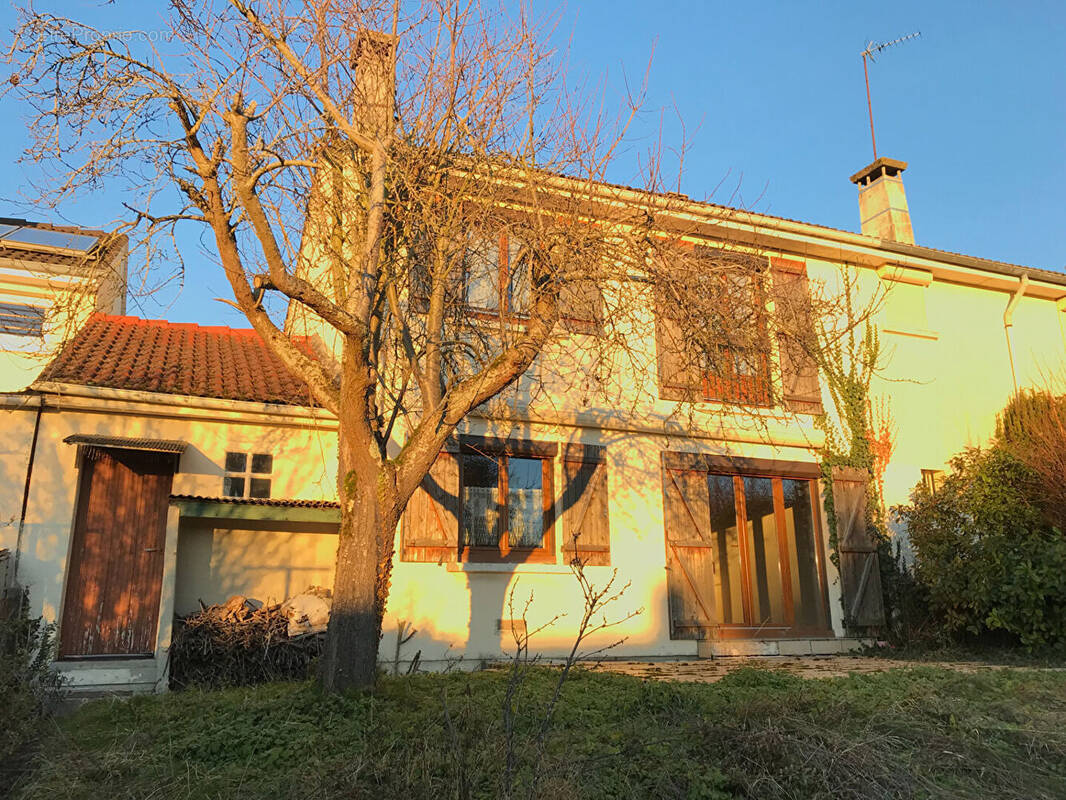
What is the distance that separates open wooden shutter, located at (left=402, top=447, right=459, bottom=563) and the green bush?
19.1 feet

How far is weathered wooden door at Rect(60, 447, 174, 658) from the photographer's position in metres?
8.40

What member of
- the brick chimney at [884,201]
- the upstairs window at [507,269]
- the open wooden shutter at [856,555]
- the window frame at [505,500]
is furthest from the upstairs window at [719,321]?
the brick chimney at [884,201]

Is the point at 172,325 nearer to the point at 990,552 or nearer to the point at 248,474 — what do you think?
the point at 248,474

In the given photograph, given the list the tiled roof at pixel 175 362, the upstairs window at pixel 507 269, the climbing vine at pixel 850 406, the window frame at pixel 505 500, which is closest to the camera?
the upstairs window at pixel 507 269

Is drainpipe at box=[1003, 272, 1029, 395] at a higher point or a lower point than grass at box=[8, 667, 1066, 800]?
higher

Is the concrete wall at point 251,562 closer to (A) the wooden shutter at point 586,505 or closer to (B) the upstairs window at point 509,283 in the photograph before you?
(A) the wooden shutter at point 586,505

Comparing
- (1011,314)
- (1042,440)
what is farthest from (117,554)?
(1011,314)

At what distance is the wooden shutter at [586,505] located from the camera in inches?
377

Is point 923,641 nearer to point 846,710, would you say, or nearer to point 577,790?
point 846,710

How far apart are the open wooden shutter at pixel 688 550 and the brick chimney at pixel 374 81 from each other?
511 cm

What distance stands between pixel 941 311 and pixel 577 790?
1088 cm

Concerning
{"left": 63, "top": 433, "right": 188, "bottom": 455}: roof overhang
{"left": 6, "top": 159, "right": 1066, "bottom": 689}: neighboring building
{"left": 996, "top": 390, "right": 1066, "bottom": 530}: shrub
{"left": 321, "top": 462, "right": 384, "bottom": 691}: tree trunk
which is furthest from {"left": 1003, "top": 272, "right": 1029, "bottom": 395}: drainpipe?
{"left": 63, "top": 433, "right": 188, "bottom": 455}: roof overhang

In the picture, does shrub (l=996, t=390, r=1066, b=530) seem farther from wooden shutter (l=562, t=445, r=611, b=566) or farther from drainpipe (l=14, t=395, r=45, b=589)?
drainpipe (l=14, t=395, r=45, b=589)

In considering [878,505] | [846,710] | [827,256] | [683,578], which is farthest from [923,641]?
[846,710]
